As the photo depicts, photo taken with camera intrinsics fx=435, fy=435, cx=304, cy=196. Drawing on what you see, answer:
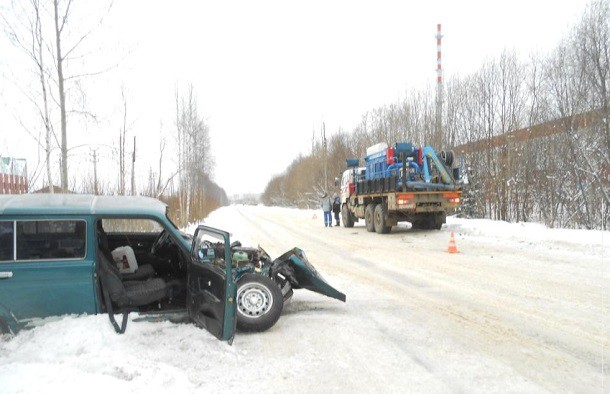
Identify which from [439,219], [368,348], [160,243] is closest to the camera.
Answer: [368,348]

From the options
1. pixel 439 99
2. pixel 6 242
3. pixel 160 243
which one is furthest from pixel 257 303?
pixel 439 99

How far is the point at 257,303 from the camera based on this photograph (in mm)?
4828

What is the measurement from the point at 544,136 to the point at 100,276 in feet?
62.8

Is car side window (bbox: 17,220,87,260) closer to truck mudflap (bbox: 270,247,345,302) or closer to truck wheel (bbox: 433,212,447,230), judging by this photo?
truck mudflap (bbox: 270,247,345,302)

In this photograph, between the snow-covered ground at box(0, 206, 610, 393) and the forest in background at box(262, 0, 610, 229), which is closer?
the snow-covered ground at box(0, 206, 610, 393)

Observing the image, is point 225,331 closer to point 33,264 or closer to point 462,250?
point 33,264

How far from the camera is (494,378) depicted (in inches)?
143

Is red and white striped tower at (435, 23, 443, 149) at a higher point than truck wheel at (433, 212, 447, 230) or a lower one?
higher

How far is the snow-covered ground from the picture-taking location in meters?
3.50

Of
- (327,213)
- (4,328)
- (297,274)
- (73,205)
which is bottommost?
(4,328)

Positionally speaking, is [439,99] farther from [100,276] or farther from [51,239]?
[51,239]

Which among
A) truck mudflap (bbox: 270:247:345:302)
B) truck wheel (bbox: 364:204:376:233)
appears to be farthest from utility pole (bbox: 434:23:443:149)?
truck mudflap (bbox: 270:247:345:302)

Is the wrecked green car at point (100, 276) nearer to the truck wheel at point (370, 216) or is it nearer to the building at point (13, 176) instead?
the building at point (13, 176)

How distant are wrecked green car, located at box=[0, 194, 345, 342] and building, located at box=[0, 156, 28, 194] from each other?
8.23 metres
